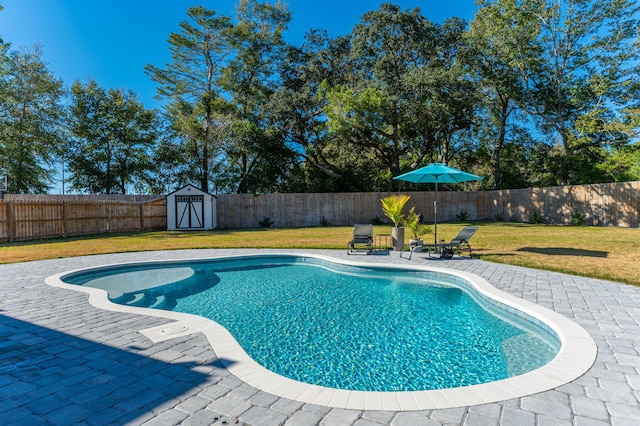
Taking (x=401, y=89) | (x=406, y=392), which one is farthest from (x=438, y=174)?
(x=401, y=89)

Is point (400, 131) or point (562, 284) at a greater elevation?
point (400, 131)

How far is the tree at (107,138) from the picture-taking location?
23.2 m

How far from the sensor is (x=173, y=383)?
259 cm

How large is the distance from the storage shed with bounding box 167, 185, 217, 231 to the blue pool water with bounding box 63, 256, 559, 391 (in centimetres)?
1057

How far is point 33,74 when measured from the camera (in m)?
21.3

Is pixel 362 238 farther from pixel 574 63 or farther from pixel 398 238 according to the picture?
pixel 574 63

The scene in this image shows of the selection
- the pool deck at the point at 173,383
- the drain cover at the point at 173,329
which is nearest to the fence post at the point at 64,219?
the pool deck at the point at 173,383

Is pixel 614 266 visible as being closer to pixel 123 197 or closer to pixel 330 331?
pixel 330 331

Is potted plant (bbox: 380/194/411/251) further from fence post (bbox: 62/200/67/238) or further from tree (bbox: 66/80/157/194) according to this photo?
tree (bbox: 66/80/157/194)

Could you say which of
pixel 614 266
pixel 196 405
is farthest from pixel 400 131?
pixel 196 405

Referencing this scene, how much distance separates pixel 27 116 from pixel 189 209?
13.1 m

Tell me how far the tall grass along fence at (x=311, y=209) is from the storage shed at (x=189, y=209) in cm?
106

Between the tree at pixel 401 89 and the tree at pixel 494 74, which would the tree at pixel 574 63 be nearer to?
the tree at pixel 494 74

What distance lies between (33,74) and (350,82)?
2016 centimetres
